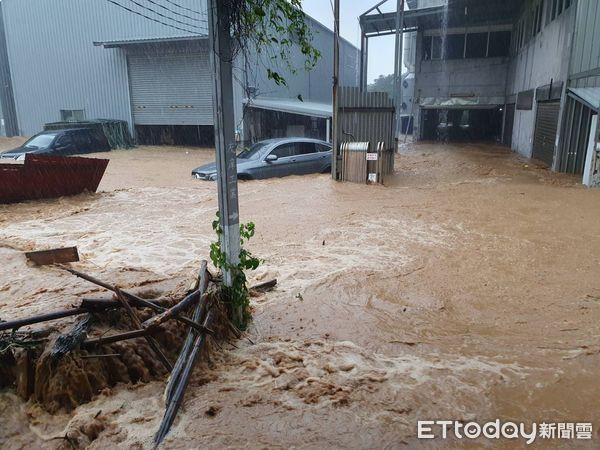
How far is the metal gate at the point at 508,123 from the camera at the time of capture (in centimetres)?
2278

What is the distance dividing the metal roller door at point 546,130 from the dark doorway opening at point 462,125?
11551 millimetres

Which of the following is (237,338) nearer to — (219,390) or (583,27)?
(219,390)

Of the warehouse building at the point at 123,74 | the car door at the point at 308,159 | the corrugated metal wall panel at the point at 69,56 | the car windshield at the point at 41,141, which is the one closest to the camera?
the car door at the point at 308,159

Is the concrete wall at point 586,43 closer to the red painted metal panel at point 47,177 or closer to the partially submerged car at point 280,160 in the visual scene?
the partially submerged car at point 280,160

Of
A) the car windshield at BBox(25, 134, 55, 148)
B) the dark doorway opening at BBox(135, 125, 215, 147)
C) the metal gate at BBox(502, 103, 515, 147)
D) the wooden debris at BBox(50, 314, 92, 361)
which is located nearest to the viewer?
the wooden debris at BBox(50, 314, 92, 361)

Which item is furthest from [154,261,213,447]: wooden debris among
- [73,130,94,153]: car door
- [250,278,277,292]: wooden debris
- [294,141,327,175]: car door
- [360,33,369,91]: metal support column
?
[360,33,369,91]: metal support column

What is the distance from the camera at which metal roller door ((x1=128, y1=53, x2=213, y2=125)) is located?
2188 centimetres

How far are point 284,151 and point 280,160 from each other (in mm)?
433

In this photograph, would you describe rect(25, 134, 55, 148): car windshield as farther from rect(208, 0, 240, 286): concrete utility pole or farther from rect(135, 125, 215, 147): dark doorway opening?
rect(208, 0, 240, 286): concrete utility pole

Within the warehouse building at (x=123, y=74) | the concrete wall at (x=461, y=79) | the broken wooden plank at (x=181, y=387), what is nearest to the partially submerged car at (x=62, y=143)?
the warehouse building at (x=123, y=74)

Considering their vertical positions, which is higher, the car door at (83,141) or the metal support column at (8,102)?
the metal support column at (8,102)

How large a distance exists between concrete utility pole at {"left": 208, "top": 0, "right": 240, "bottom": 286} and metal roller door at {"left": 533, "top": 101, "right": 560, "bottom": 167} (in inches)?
508

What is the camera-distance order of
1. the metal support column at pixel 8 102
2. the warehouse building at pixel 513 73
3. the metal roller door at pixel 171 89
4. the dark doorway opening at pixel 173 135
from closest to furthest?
the warehouse building at pixel 513 73 → the metal roller door at pixel 171 89 → the dark doorway opening at pixel 173 135 → the metal support column at pixel 8 102

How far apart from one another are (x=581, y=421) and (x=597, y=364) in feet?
2.98
